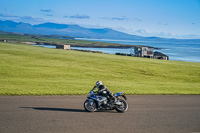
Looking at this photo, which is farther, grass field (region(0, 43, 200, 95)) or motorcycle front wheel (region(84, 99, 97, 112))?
→ grass field (region(0, 43, 200, 95))

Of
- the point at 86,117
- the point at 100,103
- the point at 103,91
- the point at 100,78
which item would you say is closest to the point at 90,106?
the point at 100,103

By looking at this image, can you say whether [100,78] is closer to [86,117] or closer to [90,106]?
[90,106]

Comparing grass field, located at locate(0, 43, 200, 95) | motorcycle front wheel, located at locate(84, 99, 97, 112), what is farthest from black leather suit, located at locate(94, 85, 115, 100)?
grass field, located at locate(0, 43, 200, 95)

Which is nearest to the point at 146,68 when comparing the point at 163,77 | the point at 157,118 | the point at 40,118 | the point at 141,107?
the point at 163,77

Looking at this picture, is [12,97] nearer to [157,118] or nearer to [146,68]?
[157,118]

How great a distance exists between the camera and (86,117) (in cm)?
1168

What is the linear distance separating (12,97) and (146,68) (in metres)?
23.6

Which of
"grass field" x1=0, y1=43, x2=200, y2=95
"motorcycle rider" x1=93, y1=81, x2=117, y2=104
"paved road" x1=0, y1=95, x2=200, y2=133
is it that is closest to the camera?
"paved road" x1=0, y1=95, x2=200, y2=133

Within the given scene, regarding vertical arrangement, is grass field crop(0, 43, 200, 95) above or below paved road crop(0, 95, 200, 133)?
above

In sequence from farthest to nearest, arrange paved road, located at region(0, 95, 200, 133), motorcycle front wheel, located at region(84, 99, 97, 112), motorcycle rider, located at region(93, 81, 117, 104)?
motorcycle front wheel, located at region(84, 99, 97, 112)
motorcycle rider, located at region(93, 81, 117, 104)
paved road, located at region(0, 95, 200, 133)

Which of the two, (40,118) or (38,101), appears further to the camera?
(38,101)

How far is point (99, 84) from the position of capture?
498 inches

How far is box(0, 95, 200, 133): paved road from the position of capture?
995 centimetres

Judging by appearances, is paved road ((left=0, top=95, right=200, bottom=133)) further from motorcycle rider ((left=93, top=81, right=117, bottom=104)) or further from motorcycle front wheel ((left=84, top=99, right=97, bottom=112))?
motorcycle rider ((left=93, top=81, right=117, bottom=104))
